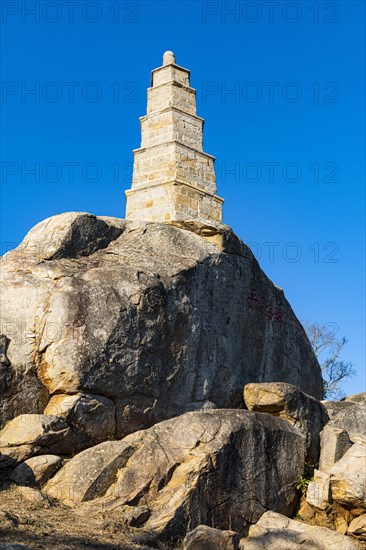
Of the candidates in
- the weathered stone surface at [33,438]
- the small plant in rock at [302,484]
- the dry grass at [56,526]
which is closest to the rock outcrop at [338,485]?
the small plant in rock at [302,484]

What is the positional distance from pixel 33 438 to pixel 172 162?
10.4 meters

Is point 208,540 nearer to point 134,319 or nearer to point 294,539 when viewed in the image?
point 294,539

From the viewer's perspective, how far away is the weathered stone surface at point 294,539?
33.9 ft

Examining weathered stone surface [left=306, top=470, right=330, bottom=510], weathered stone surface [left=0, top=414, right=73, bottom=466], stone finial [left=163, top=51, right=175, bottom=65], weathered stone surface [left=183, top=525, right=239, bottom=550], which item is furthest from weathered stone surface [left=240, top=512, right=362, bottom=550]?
stone finial [left=163, top=51, right=175, bottom=65]

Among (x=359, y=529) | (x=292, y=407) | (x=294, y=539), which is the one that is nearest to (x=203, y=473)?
(x=294, y=539)

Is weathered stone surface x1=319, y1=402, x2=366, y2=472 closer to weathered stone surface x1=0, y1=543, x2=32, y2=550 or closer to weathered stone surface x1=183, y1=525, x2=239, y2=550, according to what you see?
weathered stone surface x1=183, y1=525, x2=239, y2=550

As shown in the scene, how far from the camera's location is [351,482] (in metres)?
12.1

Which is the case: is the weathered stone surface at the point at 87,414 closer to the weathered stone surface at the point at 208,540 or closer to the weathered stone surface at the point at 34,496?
the weathered stone surface at the point at 34,496

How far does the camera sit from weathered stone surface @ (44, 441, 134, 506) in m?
10.7

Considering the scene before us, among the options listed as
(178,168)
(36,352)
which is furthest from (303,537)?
(178,168)

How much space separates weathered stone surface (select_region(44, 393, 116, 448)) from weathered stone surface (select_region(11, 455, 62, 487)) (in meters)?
1.06

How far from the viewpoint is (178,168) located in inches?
771

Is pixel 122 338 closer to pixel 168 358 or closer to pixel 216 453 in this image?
pixel 168 358

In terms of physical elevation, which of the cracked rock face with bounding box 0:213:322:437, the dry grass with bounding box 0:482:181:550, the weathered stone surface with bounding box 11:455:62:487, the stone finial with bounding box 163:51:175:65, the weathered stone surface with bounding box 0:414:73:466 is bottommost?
the dry grass with bounding box 0:482:181:550
